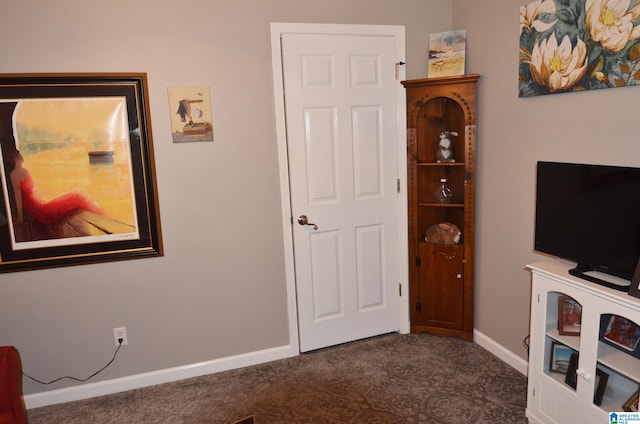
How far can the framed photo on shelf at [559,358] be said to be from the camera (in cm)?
211

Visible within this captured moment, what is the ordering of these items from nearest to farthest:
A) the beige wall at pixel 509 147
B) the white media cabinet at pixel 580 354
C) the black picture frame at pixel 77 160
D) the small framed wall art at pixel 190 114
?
the white media cabinet at pixel 580 354 → the beige wall at pixel 509 147 → the black picture frame at pixel 77 160 → the small framed wall art at pixel 190 114

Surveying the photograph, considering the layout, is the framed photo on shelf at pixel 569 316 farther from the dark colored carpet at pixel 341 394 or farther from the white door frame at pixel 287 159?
the white door frame at pixel 287 159

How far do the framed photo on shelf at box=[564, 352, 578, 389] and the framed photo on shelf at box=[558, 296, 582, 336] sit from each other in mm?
107

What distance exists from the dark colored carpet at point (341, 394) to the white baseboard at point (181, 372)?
0.13ft

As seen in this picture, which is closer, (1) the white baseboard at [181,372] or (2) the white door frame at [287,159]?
(1) the white baseboard at [181,372]

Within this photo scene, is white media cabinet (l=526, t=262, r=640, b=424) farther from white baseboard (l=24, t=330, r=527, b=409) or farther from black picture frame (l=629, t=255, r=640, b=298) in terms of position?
white baseboard (l=24, t=330, r=527, b=409)

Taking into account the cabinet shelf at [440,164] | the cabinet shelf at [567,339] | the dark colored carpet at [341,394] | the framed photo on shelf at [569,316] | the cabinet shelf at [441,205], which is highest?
the cabinet shelf at [440,164]

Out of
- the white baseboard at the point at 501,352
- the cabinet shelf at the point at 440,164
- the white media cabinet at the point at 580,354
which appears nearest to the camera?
the white media cabinet at the point at 580,354

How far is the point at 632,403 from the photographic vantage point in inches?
70.9

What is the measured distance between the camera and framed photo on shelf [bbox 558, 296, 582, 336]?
6.79 feet

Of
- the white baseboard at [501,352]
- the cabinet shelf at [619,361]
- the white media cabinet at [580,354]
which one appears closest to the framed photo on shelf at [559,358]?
the white media cabinet at [580,354]

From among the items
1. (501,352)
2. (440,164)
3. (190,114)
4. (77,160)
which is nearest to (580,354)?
(501,352)

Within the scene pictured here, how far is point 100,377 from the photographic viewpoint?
2762 mm

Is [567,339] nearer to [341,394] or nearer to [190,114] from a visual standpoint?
[341,394]
